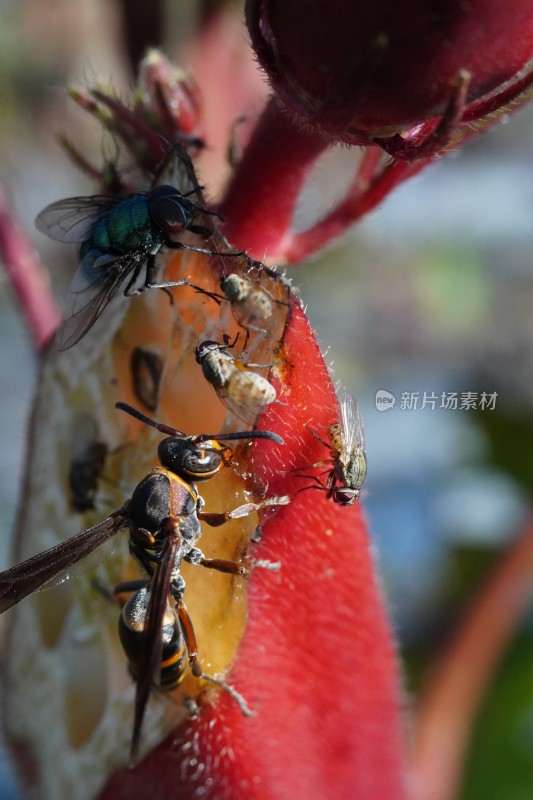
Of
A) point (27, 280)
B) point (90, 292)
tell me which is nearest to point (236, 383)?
point (90, 292)

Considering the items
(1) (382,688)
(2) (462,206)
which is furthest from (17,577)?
(2) (462,206)

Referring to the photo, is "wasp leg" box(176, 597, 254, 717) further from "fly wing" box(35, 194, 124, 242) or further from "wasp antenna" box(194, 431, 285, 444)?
"fly wing" box(35, 194, 124, 242)

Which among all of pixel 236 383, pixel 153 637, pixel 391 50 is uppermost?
pixel 391 50

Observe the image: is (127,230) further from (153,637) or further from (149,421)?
(153,637)

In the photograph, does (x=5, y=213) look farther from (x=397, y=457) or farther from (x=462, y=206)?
(x=462, y=206)

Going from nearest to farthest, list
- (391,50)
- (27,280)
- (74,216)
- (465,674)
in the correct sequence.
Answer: (391,50) → (74,216) → (27,280) → (465,674)
